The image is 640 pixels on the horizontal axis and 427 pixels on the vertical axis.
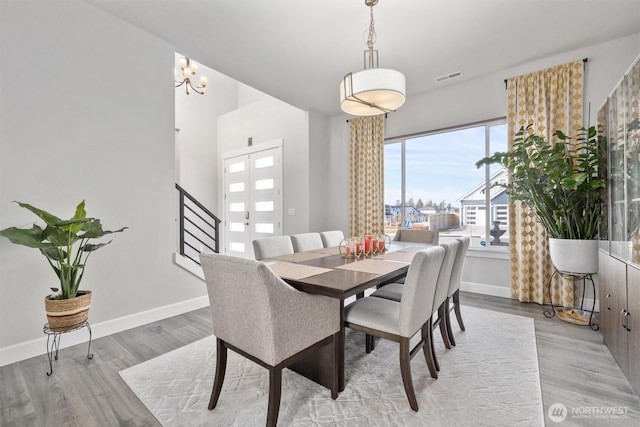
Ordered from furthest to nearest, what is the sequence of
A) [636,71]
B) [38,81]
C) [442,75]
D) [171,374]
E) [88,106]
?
[442,75], [88,106], [38,81], [171,374], [636,71]

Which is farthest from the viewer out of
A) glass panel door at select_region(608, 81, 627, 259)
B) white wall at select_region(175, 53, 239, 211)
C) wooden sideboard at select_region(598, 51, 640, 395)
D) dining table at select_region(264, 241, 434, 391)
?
white wall at select_region(175, 53, 239, 211)

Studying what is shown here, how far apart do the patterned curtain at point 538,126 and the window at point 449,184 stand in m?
0.23

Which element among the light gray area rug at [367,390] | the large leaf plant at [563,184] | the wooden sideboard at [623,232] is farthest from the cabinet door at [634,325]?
the large leaf plant at [563,184]

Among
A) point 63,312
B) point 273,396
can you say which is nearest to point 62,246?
point 63,312

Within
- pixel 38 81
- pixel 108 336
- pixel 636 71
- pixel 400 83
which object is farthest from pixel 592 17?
pixel 108 336

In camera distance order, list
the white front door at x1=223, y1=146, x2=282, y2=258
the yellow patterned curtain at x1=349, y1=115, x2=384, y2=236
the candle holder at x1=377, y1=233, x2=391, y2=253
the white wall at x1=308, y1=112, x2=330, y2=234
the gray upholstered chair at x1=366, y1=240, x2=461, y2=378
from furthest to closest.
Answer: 1. the white front door at x1=223, y1=146, x2=282, y2=258
2. the white wall at x1=308, y1=112, x2=330, y2=234
3. the yellow patterned curtain at x1=349, y1=115, x2=384, y2=236
4. the candle holder at x1=377, y1=233, x2=391, y2=253
5. the gray upholstered chair at x1=366, y1=240, x2=461, y2=378

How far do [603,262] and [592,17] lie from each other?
213 cm

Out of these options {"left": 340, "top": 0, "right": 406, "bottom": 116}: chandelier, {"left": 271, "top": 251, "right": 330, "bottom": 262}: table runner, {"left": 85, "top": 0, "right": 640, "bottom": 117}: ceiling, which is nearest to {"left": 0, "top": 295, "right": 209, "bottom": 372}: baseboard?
{"left": 271, "top": 251, "right": 330, "bottom": 262}: table runner

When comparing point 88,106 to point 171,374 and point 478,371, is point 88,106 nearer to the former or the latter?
point 171,374

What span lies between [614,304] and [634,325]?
389 millimetres

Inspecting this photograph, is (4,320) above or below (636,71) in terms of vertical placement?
below

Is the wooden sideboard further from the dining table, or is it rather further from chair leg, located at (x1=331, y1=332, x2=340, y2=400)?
chair leg, located at (x1=331, y1=332, x2=340, y2=400)

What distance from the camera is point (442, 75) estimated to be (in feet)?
11.6

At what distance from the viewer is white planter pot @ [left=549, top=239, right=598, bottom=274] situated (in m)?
2.58
